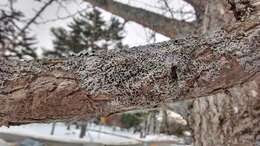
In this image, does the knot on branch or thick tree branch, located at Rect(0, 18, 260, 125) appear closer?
thick tree branch, located at Rect(0, 18, 260, 125)

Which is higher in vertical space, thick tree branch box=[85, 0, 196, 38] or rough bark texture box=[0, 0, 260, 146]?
thick tree branch box=[85, 0, 196, 38]

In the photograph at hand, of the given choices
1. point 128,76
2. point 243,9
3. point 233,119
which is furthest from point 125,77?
point 233,119

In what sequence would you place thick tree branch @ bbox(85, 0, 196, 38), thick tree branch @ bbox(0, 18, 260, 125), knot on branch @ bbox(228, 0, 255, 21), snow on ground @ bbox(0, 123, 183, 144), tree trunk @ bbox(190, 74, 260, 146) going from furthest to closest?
snow on ground @ bbox(0, 123, 183, 144) < thick tree branch @ bbox(85, 0, 196, 38) < tree trunk @ bbox(190, 74, 260, 146) < knot on branch @ bbox(228, 0, 255, 21) < thick tree branch @ bbox(0, 18, 260, 125)

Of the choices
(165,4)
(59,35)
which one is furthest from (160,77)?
(59,35)

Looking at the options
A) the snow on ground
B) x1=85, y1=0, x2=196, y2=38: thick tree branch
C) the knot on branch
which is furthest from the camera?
the snow on ground

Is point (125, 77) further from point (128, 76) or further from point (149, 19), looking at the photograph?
point (149, 19)

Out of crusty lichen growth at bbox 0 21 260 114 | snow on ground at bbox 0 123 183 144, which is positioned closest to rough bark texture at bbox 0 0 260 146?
crusty lichen growth at bbox 0 21 260 114

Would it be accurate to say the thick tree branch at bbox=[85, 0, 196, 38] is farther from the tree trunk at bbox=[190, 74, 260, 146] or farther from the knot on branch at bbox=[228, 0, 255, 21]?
the knot on branch at bbox=[228, 0, 255, 21]

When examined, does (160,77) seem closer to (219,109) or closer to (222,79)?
(222,79)
